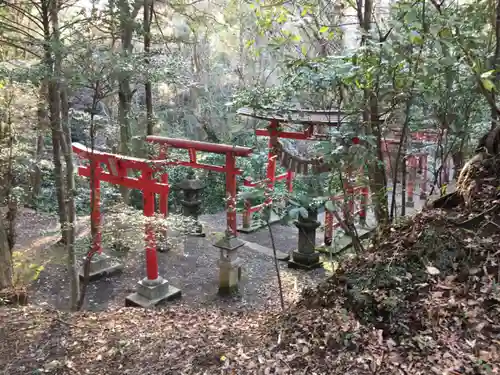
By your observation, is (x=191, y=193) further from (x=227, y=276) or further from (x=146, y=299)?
(x=146, y=299)

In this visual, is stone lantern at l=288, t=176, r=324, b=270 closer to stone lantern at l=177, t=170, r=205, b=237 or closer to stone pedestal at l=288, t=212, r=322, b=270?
stone pedestal at l=288, t=212, r=322, b=270

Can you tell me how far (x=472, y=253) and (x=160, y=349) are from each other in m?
2.03

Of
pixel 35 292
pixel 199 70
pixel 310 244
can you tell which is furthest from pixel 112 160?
pixel 199 70

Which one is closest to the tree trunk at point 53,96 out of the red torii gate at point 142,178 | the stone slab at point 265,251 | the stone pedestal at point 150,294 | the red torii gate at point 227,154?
the red torii gate at point 142,178

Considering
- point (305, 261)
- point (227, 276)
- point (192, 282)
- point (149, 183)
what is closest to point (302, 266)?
point (305, 261)

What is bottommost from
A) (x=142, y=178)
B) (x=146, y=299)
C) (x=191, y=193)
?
(x=146, y=299)

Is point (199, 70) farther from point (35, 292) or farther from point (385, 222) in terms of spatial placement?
point (385, 222)

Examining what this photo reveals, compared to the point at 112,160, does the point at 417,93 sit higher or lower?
higher

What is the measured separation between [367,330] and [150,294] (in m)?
4.04

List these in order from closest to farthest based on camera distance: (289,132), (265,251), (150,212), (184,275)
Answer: (150,212) → (184,275) → (289,132) → (265,251)

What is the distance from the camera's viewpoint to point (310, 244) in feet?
22.6

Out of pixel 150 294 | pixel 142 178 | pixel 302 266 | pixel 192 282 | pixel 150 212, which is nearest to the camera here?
pixel 150 212

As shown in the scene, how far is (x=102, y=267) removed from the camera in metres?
6.41

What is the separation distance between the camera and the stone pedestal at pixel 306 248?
268 inches
